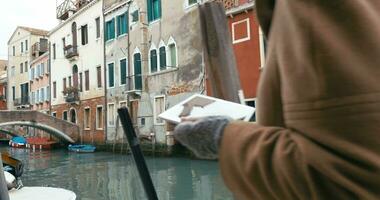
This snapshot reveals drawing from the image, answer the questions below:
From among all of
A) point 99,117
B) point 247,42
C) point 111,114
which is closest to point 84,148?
point 99,117

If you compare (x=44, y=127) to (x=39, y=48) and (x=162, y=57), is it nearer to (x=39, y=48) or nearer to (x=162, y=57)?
(x=162, y=57)

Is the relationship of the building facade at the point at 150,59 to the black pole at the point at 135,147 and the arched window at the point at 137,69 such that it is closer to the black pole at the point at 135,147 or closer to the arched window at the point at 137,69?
the arched window at the point at 137,69

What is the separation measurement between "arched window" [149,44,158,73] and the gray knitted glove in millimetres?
14399

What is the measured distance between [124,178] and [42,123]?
1092 cm

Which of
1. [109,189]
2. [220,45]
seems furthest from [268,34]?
[109,189]

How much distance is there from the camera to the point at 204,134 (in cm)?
72

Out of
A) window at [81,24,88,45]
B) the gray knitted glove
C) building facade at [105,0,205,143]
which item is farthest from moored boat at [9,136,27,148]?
the gray knitted glove

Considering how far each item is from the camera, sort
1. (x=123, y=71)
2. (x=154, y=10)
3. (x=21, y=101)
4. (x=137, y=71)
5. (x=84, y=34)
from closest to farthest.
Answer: (x=154, y=10) < (x=137, y=71) < (x=123, y=71) < (x=84, y=34) < (x=21, y=101)

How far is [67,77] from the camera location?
22.0 m

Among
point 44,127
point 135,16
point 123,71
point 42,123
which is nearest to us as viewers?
point 135,16

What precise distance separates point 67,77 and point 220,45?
21521mm

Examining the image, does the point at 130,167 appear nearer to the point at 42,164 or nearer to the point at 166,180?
the point at 166,180

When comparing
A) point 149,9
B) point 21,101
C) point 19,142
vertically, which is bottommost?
point 19,142

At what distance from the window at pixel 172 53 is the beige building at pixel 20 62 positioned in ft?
53.3
